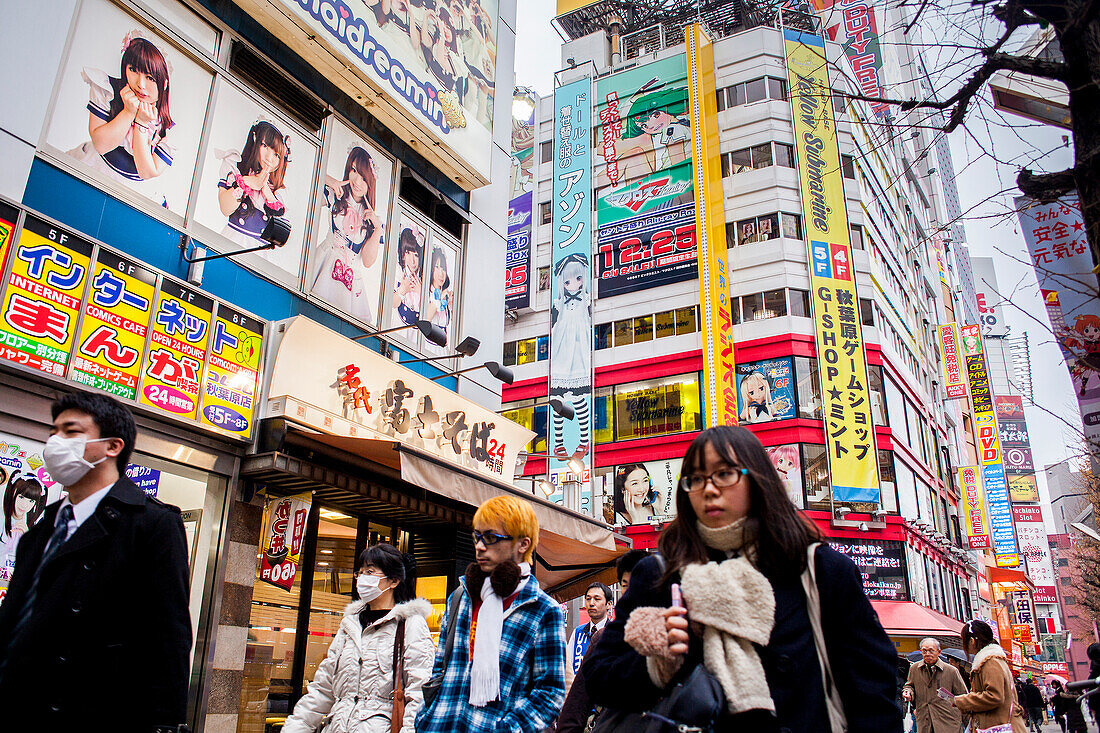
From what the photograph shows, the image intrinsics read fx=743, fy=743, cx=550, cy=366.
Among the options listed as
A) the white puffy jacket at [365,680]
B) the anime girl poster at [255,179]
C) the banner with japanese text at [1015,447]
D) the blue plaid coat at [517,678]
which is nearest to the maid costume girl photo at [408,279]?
the anime girl poster at [255,179]

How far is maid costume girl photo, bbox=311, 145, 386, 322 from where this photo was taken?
1010 centimetres

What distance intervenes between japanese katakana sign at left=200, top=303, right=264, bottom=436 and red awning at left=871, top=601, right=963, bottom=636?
22.3 meters

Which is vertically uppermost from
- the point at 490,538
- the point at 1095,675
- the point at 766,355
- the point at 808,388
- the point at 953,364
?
the point at 953,364

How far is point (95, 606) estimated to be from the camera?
252 cm

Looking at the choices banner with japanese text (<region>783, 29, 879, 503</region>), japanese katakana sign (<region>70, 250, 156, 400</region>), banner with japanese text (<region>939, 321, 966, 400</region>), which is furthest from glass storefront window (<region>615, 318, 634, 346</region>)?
japanese katakana sign (<region>70, 250, 156, 400</region>)

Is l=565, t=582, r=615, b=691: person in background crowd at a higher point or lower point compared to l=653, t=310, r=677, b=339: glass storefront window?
lower

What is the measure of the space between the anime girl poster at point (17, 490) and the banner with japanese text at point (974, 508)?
43.3 m

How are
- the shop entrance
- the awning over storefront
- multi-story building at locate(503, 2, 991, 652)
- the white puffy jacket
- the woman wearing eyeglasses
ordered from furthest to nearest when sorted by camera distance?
multi-story building at locate(503, 2, 991, 652)
the shop entrance
the awning over storefront
the white puffy jacket
the woman wearing eyeglasses

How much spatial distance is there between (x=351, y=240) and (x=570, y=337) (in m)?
20.9

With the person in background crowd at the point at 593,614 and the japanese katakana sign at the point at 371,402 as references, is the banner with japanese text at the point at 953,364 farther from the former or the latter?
the person in background crowd at the point at 593,614

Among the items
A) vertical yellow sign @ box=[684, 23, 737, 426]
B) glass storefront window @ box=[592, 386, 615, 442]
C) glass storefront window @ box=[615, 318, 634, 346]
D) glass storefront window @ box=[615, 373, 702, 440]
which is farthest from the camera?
glass storefront window @ box=[615, 318, 634, 346]

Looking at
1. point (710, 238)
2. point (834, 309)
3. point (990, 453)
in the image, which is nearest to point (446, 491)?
point (710, 238)

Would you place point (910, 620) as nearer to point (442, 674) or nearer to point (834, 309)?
point (834, 309)

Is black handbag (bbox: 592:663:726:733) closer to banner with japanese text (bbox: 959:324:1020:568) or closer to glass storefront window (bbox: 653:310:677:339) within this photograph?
glass storefront window (bbox: 653:310:677:339)
